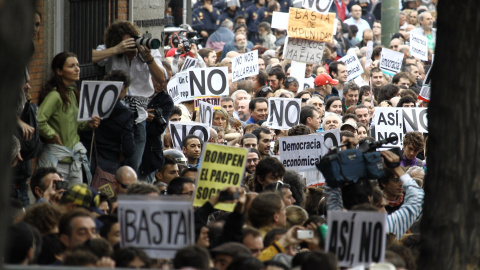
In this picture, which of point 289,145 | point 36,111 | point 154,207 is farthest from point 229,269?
point 289,145

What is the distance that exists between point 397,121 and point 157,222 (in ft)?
25.7

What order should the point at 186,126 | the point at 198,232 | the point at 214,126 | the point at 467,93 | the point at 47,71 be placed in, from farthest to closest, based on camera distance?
1. the point at 214,126
2. the point at 186,126
3. the point at 47,71
4. the point at 198,232
5. the point at 467,93

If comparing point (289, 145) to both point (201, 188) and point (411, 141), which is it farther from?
point (201, 188)

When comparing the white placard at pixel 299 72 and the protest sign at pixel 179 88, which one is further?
the white placard at pixel 299 72

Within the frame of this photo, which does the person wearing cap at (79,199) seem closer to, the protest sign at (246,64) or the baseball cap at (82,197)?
the baseball cap at (82,197)

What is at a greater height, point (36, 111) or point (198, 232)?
point (36, 111)

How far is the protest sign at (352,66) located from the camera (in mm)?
Answer: 18391

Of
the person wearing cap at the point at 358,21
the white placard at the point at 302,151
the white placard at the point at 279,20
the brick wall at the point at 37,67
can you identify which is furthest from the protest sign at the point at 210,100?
→ the person wearing cap at the point at 358,21

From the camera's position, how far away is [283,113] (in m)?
13.3

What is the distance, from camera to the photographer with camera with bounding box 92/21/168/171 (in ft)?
31.1

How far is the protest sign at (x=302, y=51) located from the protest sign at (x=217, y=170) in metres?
9.46

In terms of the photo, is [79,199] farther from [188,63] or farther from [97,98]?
[188,63]

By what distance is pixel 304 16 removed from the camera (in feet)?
55.6

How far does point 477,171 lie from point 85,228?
8.37 ft
